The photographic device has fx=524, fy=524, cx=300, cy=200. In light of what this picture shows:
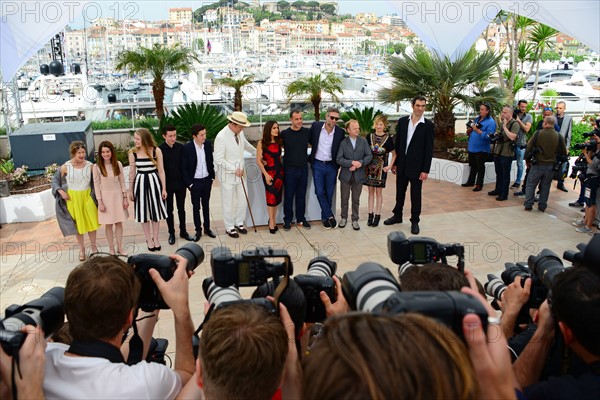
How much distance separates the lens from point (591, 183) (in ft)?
21.8

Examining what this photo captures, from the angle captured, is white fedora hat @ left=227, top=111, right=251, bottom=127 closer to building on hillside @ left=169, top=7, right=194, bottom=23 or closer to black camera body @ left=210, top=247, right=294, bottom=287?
black camera body @ left=210, top=247, right=294, bottom=287

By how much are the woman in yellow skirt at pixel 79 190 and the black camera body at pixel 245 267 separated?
4.06 m

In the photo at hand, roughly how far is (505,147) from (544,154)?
A: 75 cm

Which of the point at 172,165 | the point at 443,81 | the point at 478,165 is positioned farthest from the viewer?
the point at 443,81

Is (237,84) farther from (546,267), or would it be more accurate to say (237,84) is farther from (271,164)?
(546,267)

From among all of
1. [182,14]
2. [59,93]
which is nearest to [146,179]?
[59,93]

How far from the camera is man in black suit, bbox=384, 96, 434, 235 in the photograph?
671 cm

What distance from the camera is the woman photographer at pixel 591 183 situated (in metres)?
6.57

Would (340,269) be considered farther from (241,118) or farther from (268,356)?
(268,356)

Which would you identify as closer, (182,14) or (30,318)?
(30,318)

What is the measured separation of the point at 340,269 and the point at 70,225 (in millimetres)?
3038

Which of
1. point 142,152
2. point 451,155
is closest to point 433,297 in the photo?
point 142,152

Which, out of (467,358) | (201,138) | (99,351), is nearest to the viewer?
(467,358)

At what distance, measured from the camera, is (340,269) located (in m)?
5.77
